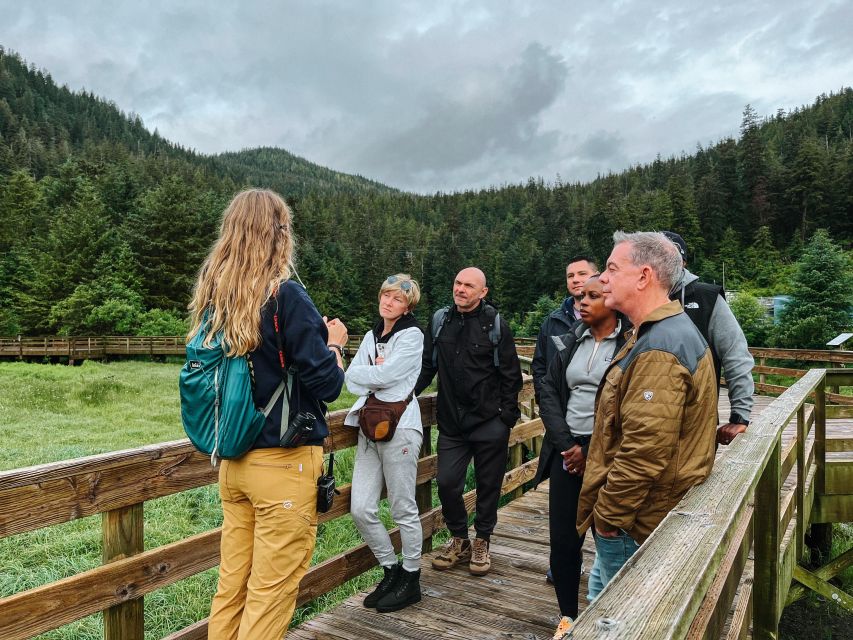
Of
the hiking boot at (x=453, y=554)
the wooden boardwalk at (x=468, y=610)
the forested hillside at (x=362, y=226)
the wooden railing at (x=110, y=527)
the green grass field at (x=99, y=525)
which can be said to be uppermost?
the forested hillside at (x=362, y=226)

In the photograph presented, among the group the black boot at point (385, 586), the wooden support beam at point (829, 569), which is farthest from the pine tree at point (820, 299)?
the black boot at point (385, 586)

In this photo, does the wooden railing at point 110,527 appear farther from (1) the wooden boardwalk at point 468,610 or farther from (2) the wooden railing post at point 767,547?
(2) the wooden railing post at point 767,547

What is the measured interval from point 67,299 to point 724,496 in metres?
45.2

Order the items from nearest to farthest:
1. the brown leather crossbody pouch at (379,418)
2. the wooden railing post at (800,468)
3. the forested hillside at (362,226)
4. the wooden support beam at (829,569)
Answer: the brown leather crossbody pouch at (379,418) → the wooden railing post at (800,468) → the wooden support beam at (829,569) → the forested hillside at (362,226)

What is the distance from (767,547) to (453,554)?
2125mm

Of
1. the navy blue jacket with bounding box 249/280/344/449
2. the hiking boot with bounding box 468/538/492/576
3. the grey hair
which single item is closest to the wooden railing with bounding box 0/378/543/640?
the navy blue jacket with bounding box 249/280/344/449

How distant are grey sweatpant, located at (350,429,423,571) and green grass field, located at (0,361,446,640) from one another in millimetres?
1259

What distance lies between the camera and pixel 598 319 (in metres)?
3.05

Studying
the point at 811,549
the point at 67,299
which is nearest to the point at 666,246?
the point at 811,549

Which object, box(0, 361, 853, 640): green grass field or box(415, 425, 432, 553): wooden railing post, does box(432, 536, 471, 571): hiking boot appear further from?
box(0, 361, 853, 640): green grass field

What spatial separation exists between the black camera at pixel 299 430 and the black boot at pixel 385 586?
5.13 ft

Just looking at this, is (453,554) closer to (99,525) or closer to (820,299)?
(99,525)

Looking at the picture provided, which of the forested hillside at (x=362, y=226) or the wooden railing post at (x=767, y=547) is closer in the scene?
the wooden railing post at (x=767, y=547)

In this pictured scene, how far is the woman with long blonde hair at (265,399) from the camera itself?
2.18 meters
